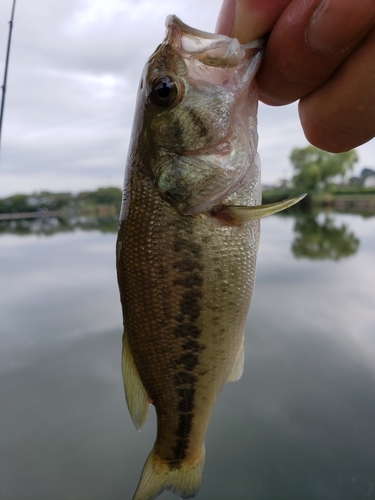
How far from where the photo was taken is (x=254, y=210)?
4.11 feet

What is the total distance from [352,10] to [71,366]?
9.15m

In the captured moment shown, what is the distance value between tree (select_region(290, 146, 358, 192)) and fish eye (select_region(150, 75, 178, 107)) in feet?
174

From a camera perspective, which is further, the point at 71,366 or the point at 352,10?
the point at 71,366

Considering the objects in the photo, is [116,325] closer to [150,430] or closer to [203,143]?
[150,430]

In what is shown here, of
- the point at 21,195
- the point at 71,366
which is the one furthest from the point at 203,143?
the point at 21,195

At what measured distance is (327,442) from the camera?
6.12 metres

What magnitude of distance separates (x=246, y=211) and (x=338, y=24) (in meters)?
0.66

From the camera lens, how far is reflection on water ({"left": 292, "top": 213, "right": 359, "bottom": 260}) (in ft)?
62.5

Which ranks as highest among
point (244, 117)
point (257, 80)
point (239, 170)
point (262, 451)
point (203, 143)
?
point (257, 80)

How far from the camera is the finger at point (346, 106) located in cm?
113

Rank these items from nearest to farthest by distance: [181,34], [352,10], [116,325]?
[352,10] → [181,34] → [116,325]

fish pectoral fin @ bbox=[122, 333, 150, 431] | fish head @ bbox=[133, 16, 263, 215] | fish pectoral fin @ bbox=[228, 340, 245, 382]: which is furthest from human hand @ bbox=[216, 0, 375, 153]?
fish pectoral fin @ bbox=[122, 333, 150, 431]

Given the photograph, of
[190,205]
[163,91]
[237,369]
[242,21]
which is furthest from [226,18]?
[237,369]

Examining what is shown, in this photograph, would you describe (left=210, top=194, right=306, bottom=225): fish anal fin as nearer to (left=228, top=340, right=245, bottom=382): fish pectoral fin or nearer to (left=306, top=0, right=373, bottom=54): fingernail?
(left=306, top=0, right=373, bottom=54): fingernail
